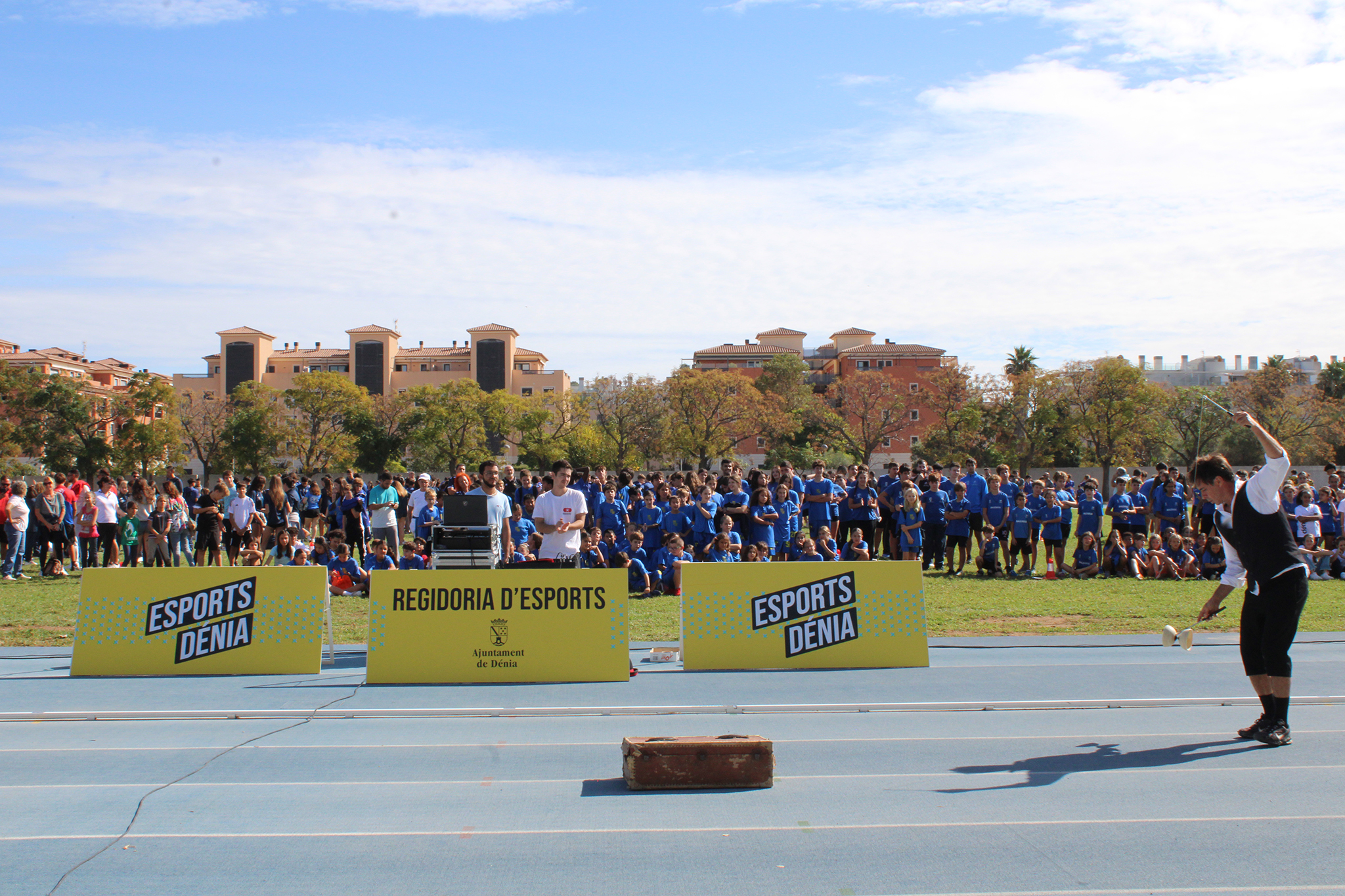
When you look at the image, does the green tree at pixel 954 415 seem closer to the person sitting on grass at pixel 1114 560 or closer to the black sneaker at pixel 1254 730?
the person sitting on grass at pixel 1114 560

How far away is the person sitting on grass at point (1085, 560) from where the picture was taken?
53.7ft

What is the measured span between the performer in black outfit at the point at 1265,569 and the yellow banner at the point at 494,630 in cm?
489

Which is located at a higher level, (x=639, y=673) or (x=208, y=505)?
(x=208, y=505)

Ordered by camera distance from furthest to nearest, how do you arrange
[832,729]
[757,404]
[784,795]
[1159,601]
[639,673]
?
[757,404] < [1159,601] < [639,673] < [832,729] < [784,795]

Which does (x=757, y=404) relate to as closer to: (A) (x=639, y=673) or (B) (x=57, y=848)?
(A) (x=639, y=673)

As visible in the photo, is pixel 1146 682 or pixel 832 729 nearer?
pixel 832 729

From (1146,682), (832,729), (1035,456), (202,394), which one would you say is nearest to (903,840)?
(832,729)

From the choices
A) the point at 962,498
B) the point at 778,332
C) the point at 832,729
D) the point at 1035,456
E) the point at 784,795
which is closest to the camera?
the point at 784,795

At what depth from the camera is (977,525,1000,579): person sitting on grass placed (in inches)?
653

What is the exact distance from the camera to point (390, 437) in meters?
74.6

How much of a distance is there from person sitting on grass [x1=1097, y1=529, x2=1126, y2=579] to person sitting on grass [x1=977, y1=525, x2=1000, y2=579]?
5.71ft

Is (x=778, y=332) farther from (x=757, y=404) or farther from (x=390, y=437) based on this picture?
(x=390, y=437)

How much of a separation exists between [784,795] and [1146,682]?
4.58m

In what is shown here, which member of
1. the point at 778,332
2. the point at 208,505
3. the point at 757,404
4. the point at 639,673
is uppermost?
the point at 778,332
